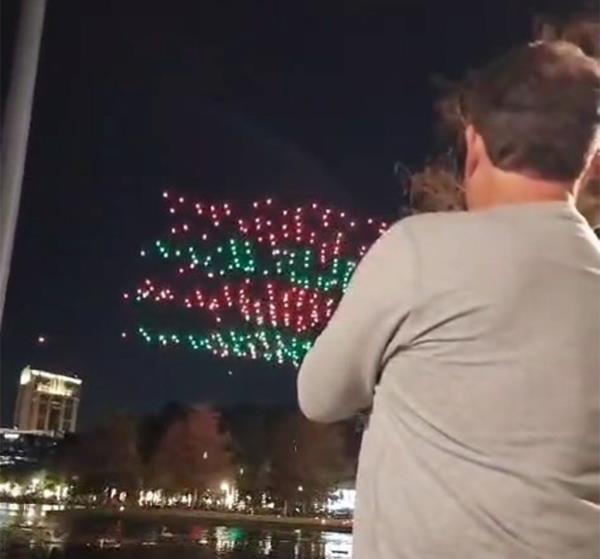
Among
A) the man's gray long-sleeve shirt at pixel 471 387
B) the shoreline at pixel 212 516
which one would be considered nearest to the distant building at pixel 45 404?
the shoreline at pixel 212 516

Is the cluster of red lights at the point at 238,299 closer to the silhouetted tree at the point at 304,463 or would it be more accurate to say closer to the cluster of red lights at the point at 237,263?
the cluster of red lights at the point at 237,263

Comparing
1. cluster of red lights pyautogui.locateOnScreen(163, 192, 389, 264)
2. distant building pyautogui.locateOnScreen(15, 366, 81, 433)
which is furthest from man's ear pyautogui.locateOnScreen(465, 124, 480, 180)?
distant building pyautogui.locateOnScreen(15, 366, 81, 433)

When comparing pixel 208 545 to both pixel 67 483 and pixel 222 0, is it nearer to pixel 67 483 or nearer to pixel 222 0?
pixel 67 483

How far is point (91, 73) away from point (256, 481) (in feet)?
2.06

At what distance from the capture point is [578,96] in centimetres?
55

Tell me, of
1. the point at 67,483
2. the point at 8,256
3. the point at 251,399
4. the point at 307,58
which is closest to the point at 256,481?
the point at 251,399

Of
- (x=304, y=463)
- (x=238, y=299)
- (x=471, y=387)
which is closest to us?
(x=471, y=387)

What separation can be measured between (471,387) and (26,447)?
82 cm

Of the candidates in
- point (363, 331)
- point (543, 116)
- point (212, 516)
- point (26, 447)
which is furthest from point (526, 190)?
point (26, 447)

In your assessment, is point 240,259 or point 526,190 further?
point 240,259

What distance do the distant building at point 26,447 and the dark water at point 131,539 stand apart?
2.3 inches

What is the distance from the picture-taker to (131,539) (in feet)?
3.82

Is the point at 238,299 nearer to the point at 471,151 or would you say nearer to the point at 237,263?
the point at 237,263

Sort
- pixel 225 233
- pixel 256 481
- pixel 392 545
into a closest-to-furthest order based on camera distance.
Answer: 1. pixel 392 545
2. pixel 256 481
3. pixel 225 233
